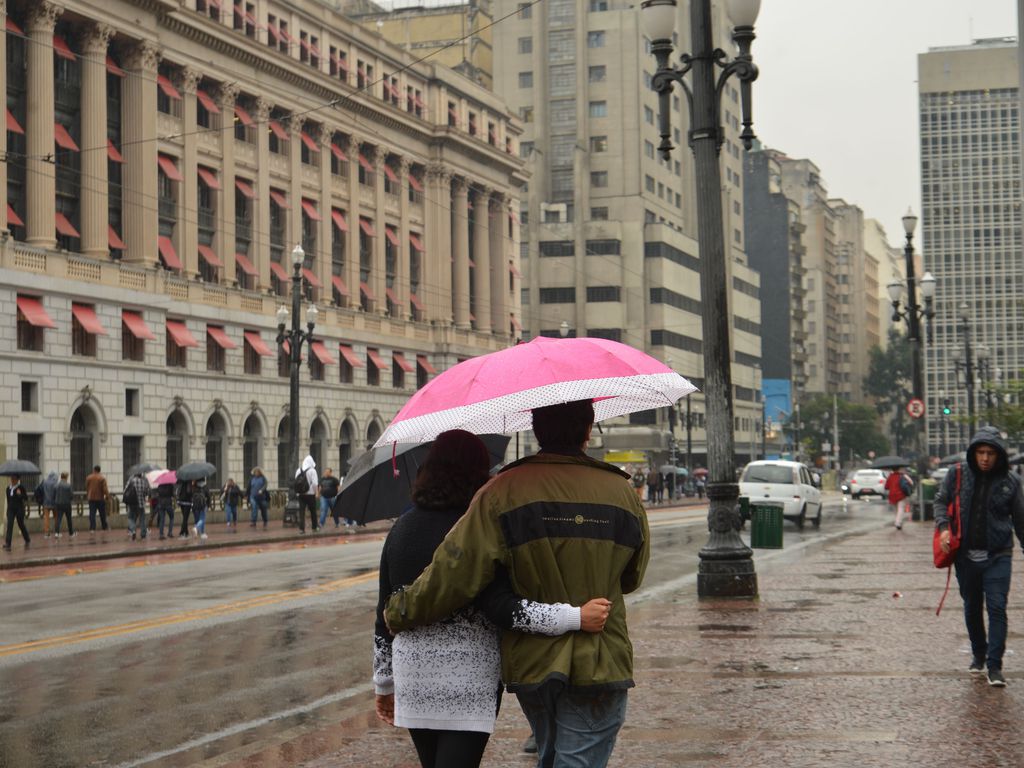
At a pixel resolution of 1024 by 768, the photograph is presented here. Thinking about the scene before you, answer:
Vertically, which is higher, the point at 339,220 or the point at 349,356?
the point at 339,220

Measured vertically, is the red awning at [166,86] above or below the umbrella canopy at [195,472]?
above

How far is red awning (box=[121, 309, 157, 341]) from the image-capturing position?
5441 cm

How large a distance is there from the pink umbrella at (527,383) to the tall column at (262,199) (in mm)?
60411

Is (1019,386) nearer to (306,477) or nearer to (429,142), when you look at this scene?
(306,477)

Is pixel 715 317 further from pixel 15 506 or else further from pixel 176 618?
pixel 15 506

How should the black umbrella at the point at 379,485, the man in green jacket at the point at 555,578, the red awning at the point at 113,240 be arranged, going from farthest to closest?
the red awning at the point at 113,240, the black umbrella at the point at 379,485, the man in green jacket at the point at 555,578

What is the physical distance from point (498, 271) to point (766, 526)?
6254 cm

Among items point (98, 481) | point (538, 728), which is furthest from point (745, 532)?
point (538, 728)

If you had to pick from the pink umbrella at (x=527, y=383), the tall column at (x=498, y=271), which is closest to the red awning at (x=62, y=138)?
the tall column at (x=498, y=271)

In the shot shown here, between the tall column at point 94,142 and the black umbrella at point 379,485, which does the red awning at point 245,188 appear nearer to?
the tall column at point 94,142

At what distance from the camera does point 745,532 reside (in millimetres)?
35688

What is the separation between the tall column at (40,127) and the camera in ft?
168

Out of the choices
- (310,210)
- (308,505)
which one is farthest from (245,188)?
(308,505)

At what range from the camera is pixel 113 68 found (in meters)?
55.6
